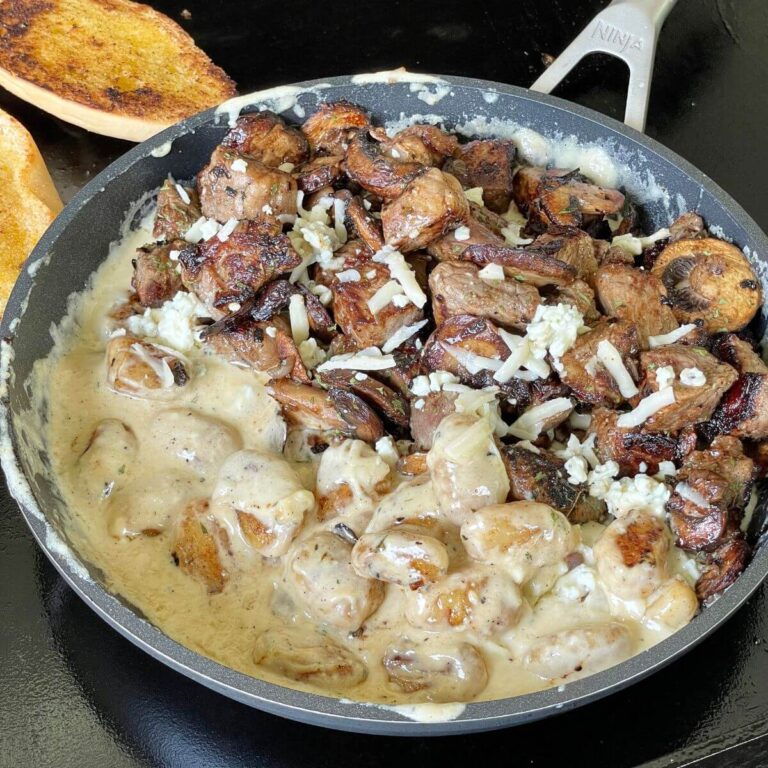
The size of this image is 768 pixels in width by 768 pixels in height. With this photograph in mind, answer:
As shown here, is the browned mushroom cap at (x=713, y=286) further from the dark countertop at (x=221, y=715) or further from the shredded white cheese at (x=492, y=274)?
the dark countertop at (x=221, y=715)

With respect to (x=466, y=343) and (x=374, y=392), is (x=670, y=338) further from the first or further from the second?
(x=374, y=392)

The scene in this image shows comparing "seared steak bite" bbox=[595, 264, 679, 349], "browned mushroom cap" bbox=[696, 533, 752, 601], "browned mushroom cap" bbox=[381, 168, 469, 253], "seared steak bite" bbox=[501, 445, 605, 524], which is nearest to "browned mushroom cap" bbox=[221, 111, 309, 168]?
"browned mushroom cap" bbox=[381, 168, 469, 253]

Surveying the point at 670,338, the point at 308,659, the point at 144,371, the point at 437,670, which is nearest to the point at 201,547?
the point at 308,659

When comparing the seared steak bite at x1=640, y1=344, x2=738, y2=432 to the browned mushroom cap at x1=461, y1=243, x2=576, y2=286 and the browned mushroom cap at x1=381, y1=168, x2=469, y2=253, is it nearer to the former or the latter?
the browned mushroom cap at x1=461, y1=243, x2=576, y2=286

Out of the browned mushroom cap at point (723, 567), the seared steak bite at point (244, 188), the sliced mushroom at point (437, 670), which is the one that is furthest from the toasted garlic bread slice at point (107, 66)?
the browned mushroom cap at point (723, 567)

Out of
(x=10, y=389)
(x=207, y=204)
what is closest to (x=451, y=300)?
(x=207, y=204)

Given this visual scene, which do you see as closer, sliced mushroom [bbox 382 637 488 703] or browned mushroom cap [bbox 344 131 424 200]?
sliced mushroom [bbox 382 637 488 703]
